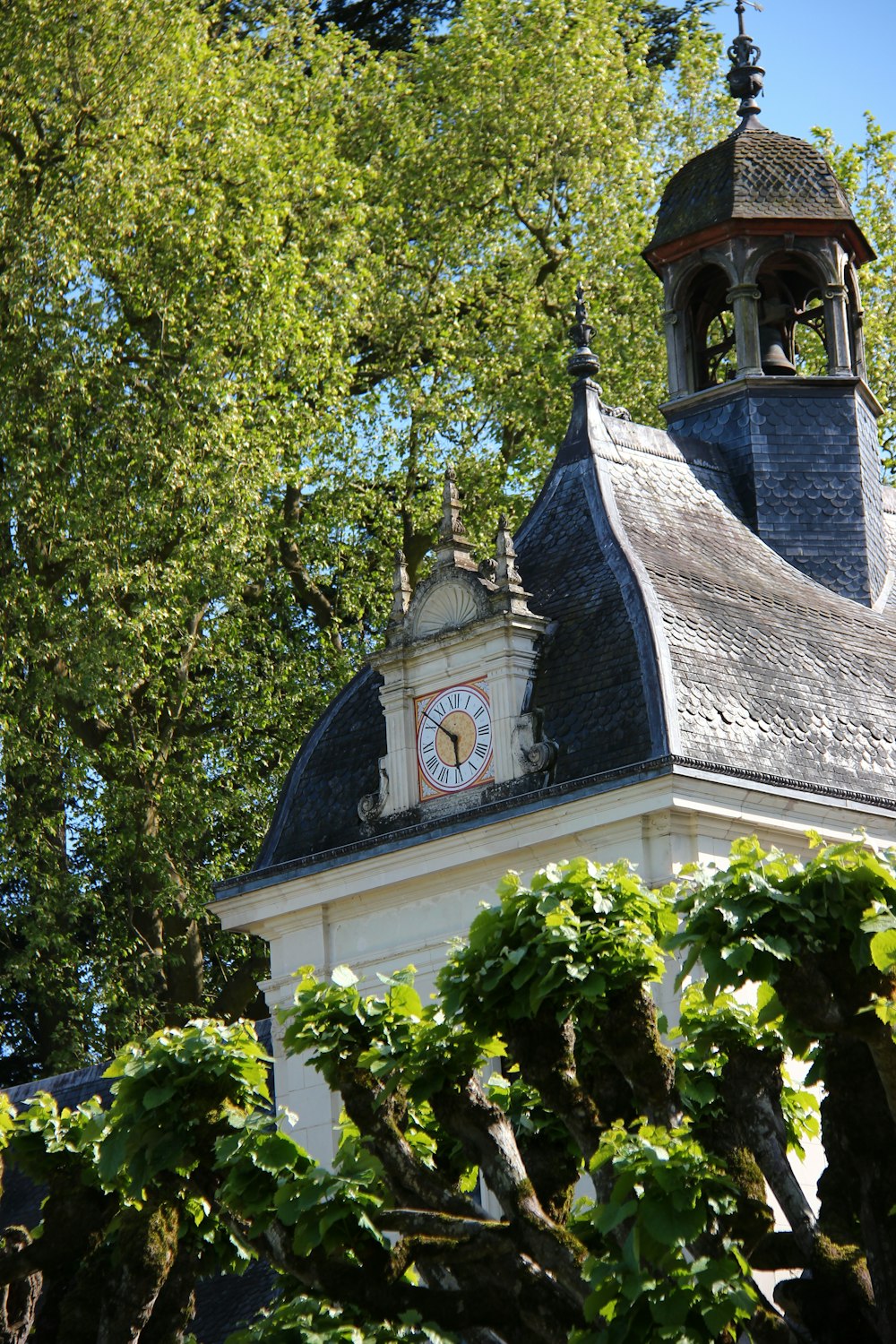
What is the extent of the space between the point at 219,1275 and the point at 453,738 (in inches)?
212

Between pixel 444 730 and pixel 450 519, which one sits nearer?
pixel 444 730

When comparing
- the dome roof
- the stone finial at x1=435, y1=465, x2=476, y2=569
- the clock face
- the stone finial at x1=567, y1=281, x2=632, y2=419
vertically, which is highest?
the dome roof

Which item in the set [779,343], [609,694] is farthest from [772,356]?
[609,694]

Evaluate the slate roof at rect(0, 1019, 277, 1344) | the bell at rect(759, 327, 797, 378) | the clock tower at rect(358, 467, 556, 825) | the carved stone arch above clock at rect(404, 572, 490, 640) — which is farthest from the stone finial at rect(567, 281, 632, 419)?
the slate roof at rect(0, 1019, 277, 1344)

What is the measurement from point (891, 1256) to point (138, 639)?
16.9 metres

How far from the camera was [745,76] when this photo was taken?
105 ft

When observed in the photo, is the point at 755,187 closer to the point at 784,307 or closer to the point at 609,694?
the point at 784,307

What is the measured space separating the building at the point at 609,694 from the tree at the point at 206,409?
16.5 feet

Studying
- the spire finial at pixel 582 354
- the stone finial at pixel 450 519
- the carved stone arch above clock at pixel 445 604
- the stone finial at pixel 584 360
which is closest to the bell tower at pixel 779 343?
the stone finial at pixel 584 360

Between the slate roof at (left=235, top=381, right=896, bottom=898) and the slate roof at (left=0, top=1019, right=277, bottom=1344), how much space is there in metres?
3.58

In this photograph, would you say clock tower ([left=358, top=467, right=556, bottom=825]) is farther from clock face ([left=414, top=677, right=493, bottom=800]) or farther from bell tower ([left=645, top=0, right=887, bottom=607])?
bell tower ([left=645, top=0, right=887, bottom=607])

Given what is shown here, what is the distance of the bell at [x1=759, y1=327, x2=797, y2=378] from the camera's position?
30.6 m

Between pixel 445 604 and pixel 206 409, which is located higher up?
pixel 206 409

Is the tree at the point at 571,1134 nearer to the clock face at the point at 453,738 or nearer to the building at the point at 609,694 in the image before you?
the building at the point at 609,694
